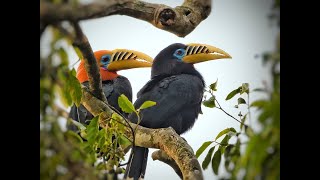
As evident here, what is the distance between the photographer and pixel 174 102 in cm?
214

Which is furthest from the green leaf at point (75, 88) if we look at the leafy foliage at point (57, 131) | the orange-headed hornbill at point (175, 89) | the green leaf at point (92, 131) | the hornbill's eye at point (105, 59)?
the hornbill's eye at point (105, 59)

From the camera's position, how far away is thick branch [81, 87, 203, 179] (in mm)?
1475

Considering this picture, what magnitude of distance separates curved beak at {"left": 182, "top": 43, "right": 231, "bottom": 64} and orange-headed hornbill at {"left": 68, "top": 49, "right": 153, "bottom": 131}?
179 mm

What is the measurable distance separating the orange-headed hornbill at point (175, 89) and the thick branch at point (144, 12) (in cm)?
29

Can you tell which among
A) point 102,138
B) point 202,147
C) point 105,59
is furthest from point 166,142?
point 105,59

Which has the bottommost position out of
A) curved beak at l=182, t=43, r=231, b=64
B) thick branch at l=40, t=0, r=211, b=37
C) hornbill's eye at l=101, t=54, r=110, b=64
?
hornbill's eye at l=101, t=54, r=110, b=64

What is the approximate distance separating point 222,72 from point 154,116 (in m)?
0.38

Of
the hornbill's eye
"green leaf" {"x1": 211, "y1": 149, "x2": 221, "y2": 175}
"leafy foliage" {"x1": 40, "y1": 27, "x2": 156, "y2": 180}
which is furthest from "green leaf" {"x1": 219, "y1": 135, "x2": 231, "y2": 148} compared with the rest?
the hornbill's eye

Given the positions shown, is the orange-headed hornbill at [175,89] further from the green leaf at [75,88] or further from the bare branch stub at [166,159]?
the green leaf at [75,88]

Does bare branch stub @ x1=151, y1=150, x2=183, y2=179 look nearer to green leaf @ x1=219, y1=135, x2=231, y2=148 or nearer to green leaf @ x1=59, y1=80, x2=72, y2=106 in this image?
green leaf @ x1=219, y1=135, x2=231, y2=148

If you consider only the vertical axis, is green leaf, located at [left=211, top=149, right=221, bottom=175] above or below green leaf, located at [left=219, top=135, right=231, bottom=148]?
below

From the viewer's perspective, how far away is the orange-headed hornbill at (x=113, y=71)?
198 cm
